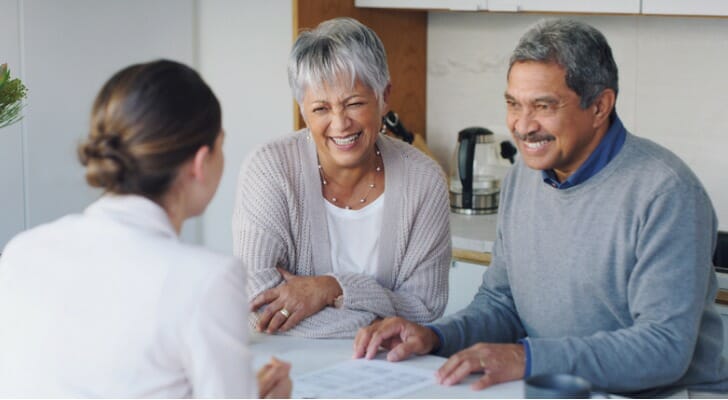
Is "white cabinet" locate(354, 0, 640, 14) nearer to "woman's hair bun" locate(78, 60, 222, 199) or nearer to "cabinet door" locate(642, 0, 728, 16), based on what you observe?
"cabinet door" locate(642, 0, 728, 16)

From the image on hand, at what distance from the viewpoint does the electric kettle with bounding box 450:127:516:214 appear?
11.6ft

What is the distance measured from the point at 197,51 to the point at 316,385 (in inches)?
92.2

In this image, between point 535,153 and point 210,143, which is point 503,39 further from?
point 210,143

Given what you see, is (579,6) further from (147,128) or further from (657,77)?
(147,128)

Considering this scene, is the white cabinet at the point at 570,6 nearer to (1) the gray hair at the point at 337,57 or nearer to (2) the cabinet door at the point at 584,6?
(2) the cabinet door at the point at 584,6

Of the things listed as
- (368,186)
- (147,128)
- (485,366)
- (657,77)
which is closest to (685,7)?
(657,77)

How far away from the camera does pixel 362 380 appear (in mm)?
1809

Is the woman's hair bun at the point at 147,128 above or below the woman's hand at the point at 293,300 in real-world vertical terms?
above

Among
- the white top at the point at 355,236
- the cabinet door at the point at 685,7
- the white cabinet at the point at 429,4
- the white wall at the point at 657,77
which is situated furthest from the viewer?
the white cabinet at the point at 429,4

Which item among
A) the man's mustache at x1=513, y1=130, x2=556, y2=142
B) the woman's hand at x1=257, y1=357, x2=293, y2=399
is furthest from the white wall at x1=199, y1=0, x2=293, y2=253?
the woman's hand at x1=257, y1=357, x2=293, y2=399

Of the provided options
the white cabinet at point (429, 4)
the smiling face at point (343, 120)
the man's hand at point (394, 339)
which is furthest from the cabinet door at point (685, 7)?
the man's hand at point (394, 339)

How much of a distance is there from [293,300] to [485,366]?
51 cm

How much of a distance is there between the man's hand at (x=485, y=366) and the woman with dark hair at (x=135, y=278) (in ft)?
1.67

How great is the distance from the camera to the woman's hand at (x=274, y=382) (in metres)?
1.51
